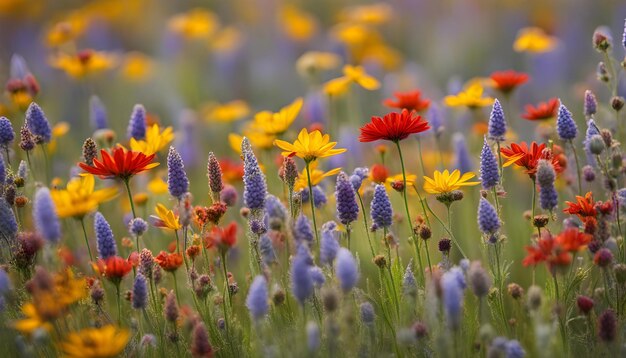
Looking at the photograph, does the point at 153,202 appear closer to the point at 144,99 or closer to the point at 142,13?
the point at 144,99

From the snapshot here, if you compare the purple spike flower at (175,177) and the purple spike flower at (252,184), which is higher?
the purple spike flower at (175,177)

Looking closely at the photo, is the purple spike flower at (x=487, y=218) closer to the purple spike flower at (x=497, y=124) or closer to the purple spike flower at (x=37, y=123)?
the purple spike flower at (x=497, y=124)

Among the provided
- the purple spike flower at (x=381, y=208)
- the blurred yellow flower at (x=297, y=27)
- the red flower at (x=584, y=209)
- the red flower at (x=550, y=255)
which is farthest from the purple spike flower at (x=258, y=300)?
the blurred yellow flower at (x=297, y=27)

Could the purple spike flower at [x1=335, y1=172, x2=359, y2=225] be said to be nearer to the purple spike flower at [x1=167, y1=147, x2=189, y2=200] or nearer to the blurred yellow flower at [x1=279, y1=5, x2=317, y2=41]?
the purple spike flower at [x1=167, y1=147, x2=189, y2=200]

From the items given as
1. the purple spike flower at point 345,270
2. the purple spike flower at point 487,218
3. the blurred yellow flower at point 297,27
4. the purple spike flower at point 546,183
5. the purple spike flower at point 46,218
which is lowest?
the purple spike flower at point 345,270

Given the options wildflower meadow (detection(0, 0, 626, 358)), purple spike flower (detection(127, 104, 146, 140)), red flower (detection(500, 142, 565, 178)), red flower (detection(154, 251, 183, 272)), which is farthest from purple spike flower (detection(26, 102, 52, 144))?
red flower (detection(500, 142, 565, 178))

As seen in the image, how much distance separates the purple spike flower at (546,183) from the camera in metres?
2.62

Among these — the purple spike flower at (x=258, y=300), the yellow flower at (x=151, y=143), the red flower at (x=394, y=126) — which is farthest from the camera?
the yellow flower at (x=151, y=143)

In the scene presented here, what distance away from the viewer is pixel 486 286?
236 cm

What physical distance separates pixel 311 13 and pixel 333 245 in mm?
8947

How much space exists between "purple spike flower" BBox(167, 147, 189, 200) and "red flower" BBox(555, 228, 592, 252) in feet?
4.85

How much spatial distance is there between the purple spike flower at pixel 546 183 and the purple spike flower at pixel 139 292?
1.54 m

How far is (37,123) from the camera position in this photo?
10.7ft

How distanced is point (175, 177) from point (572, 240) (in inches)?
61.1
